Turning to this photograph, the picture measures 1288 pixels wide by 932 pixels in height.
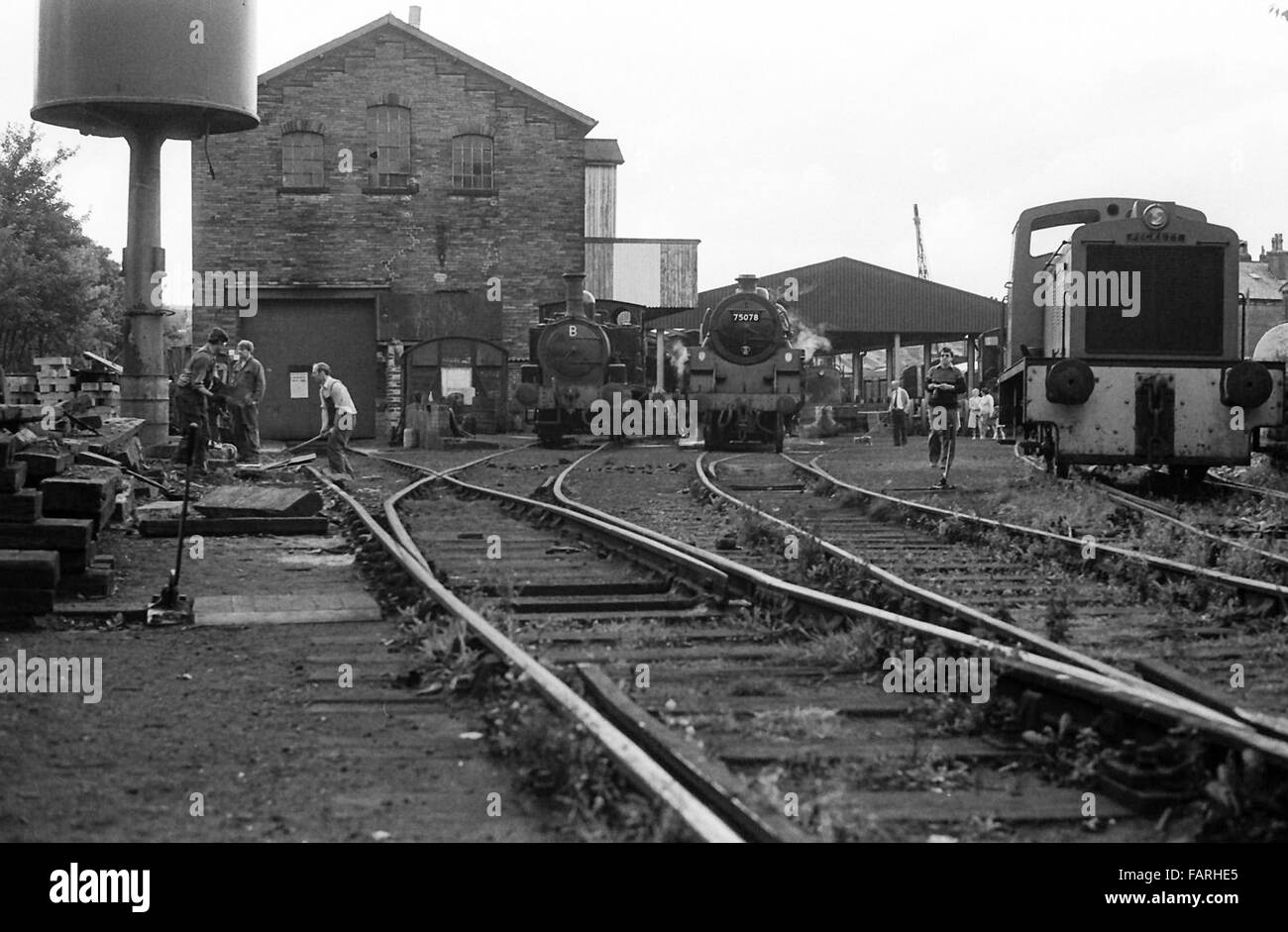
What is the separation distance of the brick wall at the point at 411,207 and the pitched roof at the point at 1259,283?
33049mm

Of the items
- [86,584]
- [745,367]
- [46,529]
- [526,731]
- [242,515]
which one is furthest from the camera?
[745,367]

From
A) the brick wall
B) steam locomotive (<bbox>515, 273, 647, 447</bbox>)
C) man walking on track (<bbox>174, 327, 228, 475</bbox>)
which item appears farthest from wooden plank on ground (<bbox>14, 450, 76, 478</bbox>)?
the brick wall

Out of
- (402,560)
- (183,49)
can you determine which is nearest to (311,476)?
(183,49)

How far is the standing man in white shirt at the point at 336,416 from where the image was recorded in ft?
58.4

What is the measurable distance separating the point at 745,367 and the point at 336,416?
1009 centimetres

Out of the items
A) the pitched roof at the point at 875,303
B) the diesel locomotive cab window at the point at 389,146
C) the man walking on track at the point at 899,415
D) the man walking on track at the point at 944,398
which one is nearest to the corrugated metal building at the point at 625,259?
the diesel locomotive cab window at the point at 389,146

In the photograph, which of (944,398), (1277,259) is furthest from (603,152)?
(1277,259)

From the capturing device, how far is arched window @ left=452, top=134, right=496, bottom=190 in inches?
1492

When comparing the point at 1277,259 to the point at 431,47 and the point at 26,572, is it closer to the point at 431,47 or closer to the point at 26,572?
the point at 431,47

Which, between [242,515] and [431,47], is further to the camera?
[431,47]

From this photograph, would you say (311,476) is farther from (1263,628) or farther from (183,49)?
(1263,628)

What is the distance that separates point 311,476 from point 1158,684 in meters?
13.6

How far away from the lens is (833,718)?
5.27 metres

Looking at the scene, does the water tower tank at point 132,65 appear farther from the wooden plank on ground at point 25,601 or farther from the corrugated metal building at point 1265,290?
the corrugated metal building at point 1265,290
